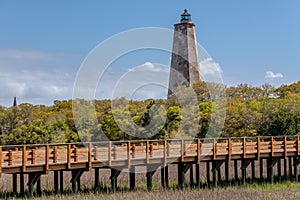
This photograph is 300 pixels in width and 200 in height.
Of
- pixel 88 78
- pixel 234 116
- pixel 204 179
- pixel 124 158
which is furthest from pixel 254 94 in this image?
pixel 124 158

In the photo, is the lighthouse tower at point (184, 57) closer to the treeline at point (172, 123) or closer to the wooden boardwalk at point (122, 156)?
the treeline at point (172, 123)

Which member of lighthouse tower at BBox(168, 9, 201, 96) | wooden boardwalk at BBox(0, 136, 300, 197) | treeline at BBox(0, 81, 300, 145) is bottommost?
wooden boardwalk at BBox(0, 136, 300, 197)

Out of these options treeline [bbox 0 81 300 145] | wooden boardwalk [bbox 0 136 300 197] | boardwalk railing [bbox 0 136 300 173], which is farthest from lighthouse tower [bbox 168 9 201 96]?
boardwalk railing [bbox 0 136 300 173]

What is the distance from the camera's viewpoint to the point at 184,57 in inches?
2511

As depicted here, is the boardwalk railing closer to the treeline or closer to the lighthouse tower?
the treeline

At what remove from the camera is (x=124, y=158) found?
24.5 meters

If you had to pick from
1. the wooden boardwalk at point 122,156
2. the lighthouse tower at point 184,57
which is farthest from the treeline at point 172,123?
the wooden boardwalk at point 122,156

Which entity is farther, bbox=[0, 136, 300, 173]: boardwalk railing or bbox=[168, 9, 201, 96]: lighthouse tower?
bbox=[168, 9, 201, 96]: lighthouse tower

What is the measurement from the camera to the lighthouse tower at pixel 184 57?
63.6m

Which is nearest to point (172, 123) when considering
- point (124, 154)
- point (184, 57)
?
point (184, 57)

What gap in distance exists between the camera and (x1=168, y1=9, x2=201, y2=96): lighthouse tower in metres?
63.6

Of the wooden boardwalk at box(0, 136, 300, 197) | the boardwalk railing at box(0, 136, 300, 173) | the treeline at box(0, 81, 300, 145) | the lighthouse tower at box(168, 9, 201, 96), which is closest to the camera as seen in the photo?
the boardwalk railing at box(0, 136, 300, 173)

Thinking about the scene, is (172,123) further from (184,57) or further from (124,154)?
(124,154)

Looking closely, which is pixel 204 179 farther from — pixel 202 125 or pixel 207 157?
pixel 202 125
